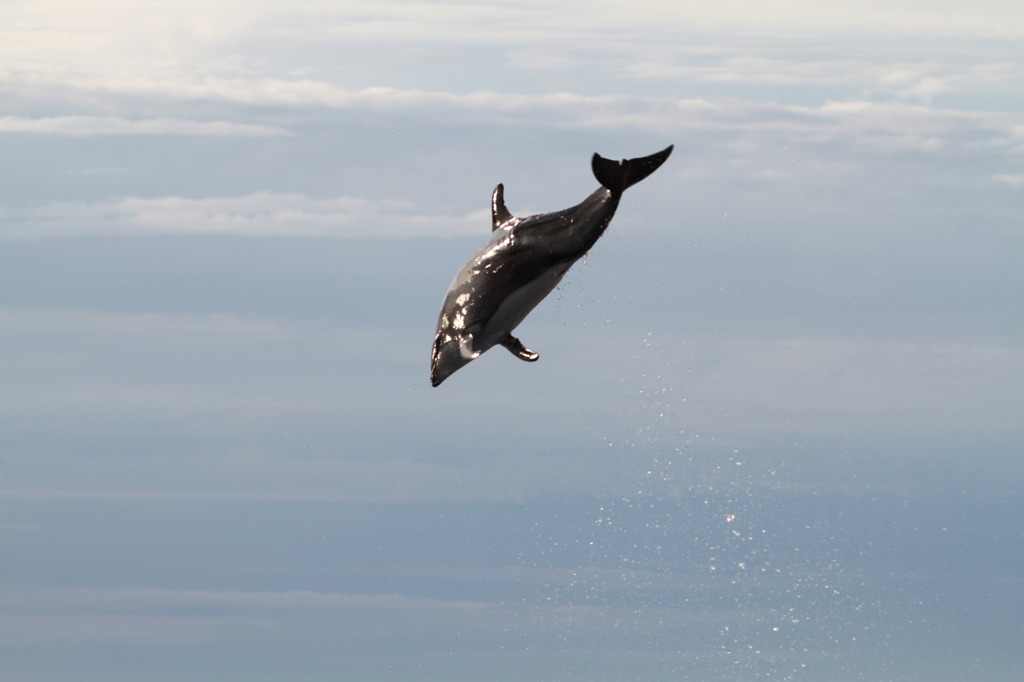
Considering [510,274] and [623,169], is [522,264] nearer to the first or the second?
[510,274]

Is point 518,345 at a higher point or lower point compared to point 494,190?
lower

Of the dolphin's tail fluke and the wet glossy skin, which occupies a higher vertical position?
the dolphin's tail fluke

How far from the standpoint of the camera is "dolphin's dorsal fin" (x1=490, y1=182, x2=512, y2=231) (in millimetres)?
23750

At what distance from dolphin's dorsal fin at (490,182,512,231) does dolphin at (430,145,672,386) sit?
42 centimetres

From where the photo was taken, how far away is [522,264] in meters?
22.5

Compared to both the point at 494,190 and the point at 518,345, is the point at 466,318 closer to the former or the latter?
the point at 518,345

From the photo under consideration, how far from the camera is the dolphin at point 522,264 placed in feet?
72.5

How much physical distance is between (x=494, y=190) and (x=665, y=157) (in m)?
2.89

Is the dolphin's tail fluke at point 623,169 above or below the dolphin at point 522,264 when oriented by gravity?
above

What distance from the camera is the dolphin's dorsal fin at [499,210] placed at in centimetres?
2375

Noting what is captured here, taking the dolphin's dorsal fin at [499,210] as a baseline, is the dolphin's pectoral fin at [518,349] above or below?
below

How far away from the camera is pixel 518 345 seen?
23.1 metres

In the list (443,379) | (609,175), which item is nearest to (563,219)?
(609,175)

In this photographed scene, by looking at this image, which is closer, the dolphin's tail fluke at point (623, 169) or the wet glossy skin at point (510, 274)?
the wet glossy skin at point (510, 274)
